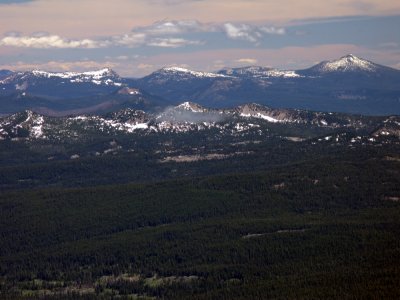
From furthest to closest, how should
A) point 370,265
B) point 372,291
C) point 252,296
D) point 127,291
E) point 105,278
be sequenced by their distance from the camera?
point 105,278
point 127,291
point 370,265
point 252,296
point 372,291

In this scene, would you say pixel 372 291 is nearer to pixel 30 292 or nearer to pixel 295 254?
pixel 295 254

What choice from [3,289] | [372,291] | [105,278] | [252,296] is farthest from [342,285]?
[3,289]

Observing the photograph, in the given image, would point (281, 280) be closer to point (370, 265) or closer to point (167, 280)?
point (370, 265)

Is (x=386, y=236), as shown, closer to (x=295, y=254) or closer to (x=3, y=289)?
(x=295, y=254)

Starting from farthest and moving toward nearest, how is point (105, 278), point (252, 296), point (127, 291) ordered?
point (105, 278) < point (127, 291) < point (252, 296)

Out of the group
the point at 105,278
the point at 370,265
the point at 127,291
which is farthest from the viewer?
the point at 105,278

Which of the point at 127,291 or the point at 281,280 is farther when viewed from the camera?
the point at 127,291

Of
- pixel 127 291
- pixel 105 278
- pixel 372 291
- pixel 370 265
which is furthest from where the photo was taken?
pixel 105 278

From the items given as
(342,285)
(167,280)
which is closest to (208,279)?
(167,280)

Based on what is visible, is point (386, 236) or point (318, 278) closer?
point (318, 278)
